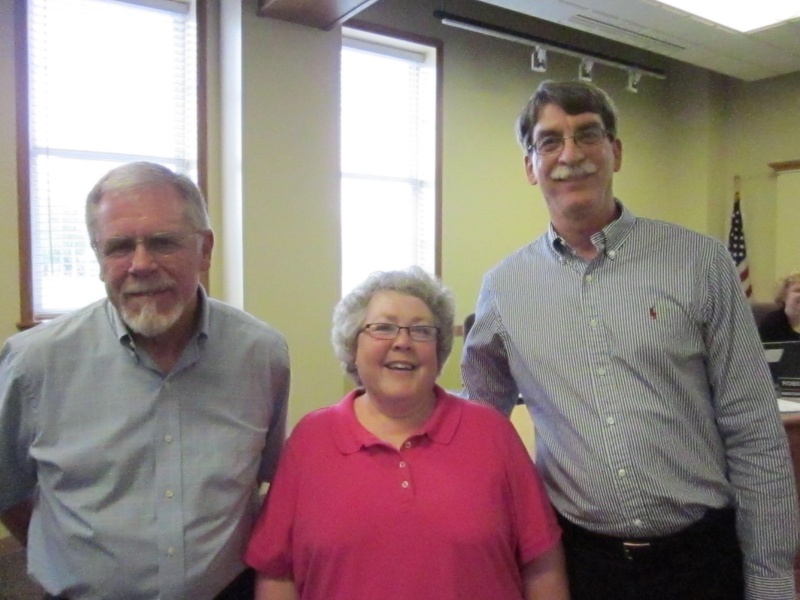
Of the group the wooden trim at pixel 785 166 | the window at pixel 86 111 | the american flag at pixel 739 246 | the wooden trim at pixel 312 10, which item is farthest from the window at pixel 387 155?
the wooden trim at pixel 785 166

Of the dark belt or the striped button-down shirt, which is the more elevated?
the striped button-down shirt

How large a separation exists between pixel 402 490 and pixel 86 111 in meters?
2.94

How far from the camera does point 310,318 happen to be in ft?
11.7

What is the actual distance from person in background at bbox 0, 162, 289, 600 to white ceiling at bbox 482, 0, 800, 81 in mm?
3057

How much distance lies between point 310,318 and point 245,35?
1.48m

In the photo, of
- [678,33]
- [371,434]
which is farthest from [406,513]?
[678,33]

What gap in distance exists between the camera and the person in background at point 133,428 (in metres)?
1.32

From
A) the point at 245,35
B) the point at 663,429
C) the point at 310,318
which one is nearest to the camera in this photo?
the point at 663,429

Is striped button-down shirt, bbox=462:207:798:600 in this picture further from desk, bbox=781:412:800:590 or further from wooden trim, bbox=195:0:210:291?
wooden trim, bbox=195:0:210:291

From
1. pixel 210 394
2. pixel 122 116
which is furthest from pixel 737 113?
pixel 210 394

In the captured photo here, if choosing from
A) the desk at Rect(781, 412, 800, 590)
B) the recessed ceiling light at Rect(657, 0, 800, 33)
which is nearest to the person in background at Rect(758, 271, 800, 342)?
the desk at Rect(781, 412, 800, 590)

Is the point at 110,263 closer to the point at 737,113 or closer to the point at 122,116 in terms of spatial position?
the point at 122,116

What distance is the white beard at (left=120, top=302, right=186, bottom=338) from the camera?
4.40 feet

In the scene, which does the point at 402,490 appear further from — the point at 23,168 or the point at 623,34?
the point at 623,34
